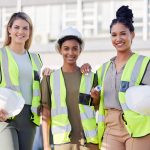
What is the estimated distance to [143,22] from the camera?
1784 cm

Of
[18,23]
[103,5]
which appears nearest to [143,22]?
[103,5]

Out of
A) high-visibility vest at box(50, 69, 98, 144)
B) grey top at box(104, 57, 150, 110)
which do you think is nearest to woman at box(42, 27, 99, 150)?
high-visibility vest at box(50, 69, 98, 144)

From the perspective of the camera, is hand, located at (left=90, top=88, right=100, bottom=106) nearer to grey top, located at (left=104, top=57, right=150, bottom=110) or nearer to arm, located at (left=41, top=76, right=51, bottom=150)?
grey top, located at (left=104, top=57, right=150, bottom=110)

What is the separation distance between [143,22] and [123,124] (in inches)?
547

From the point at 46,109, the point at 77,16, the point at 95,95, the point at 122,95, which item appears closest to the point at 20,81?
the point at 46,109

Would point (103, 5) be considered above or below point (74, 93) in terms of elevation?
above

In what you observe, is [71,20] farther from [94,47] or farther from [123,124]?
[123,124]

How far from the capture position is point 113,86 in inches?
174

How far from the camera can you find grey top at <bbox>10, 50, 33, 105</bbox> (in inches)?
183

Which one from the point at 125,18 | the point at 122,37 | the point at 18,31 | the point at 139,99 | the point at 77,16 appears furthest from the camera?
the point at 77,16

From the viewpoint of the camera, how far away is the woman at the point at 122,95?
4242 mm

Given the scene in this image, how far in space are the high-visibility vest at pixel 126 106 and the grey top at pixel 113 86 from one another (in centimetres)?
4

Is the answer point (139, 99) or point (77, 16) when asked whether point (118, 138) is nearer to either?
point (139, 99)

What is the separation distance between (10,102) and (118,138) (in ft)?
3.45
